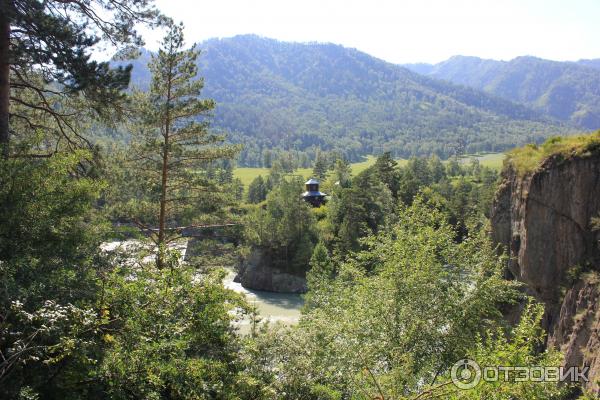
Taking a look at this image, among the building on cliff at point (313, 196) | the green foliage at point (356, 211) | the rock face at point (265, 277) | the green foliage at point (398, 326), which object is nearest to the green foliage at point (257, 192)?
the building on cliff at point (313, 196)

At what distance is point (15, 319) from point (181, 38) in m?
12.6

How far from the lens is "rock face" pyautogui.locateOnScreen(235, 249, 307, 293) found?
149 feet

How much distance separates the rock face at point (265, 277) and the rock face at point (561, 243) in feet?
97.9

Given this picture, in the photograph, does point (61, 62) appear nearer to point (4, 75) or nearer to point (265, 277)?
point (4, 75)

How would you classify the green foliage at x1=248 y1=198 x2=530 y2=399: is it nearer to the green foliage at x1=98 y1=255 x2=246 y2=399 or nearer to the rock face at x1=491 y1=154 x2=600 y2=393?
the green foliage at x1=98 y1=255 x2=246 y2=399

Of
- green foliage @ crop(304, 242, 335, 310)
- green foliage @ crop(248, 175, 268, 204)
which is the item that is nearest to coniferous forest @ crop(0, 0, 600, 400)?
green foliage @ crop(304, 242, 335, 310)

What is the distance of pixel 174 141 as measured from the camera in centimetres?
1680

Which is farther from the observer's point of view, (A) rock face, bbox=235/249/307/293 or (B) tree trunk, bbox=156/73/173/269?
(A) rock face, bbox=235/249/307/293

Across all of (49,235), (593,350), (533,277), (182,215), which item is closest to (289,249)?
(182,215)

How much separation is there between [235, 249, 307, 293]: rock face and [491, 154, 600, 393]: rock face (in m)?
29.8

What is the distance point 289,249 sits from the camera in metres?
47.5

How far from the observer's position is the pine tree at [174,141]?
16.0 metres

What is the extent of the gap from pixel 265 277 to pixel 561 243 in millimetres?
33678

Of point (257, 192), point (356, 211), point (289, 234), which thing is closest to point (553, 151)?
point (356, 211)
